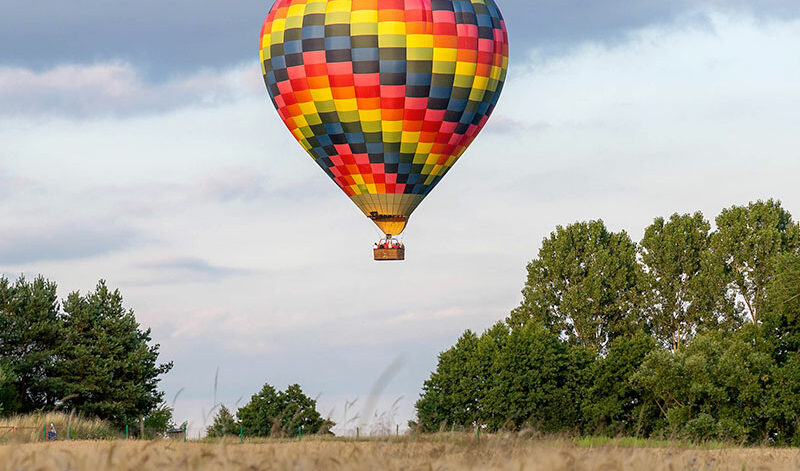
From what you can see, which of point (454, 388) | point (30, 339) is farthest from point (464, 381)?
point (30, 339)

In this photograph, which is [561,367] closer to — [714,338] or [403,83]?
[714,338]

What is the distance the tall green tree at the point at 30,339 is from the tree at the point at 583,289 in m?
33.9

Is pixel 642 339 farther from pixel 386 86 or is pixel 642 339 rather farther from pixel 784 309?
pixel 386 86

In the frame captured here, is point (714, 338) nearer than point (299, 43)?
No

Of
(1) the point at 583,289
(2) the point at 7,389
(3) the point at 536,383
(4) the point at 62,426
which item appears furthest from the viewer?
(1) the point at 583,289

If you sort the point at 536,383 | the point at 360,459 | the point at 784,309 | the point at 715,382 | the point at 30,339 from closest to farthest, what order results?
the point at 360,459, the point at 715,382, the point at 784,309, the point at 30,339, the point at 536,383

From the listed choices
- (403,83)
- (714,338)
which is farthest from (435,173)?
(714,338)

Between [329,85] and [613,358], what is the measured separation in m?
38.3

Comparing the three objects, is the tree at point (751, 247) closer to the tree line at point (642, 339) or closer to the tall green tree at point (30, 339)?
the tree line at point (642, 339)

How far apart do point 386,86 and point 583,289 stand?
38.5m

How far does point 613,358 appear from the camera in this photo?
227 feet

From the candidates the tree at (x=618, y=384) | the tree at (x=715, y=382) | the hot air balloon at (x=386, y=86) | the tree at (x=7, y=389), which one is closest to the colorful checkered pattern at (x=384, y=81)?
the hot air balloon at (x=386, y=86)

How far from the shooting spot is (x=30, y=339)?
64688 millimetres

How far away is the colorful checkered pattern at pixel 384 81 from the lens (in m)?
38.4
